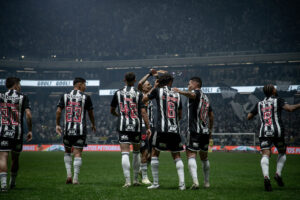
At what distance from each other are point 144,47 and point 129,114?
4286 centimetres

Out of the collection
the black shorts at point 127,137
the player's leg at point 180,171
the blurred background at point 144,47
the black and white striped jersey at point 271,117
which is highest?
the blurred background at point 144,47

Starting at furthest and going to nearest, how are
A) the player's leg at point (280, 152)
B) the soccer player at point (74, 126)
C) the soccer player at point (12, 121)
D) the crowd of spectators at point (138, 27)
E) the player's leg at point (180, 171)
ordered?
the crowd of spectators at point (138, 27) < the soccer player at point (74, 126) < the player's leg at point (280, 152) < the soccer player at point (12, 121) < the player's leg at point (180, 171)

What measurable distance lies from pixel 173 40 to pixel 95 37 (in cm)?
1205

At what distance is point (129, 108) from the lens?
298 inches

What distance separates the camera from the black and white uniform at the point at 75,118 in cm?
793

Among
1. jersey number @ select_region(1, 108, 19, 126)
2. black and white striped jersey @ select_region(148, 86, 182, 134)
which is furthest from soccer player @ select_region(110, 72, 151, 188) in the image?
jersey number @ select_region(1, 108, 19, 126)

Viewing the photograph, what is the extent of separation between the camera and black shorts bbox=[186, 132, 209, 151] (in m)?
7.12

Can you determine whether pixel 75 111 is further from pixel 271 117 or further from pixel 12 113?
pixel 271 117

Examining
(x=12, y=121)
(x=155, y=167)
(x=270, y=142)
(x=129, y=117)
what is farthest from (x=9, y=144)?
(x=270, y=142)

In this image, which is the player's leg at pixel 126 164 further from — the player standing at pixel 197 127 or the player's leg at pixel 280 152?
the player's leg at pixel 280 152

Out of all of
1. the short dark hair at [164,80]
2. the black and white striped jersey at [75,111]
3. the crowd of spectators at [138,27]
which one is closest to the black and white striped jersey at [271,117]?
the short dark hair at [164,80]

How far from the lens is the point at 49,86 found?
4778 cm

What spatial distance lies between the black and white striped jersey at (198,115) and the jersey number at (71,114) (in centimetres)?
264

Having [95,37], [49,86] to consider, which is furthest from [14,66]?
[95,37]
